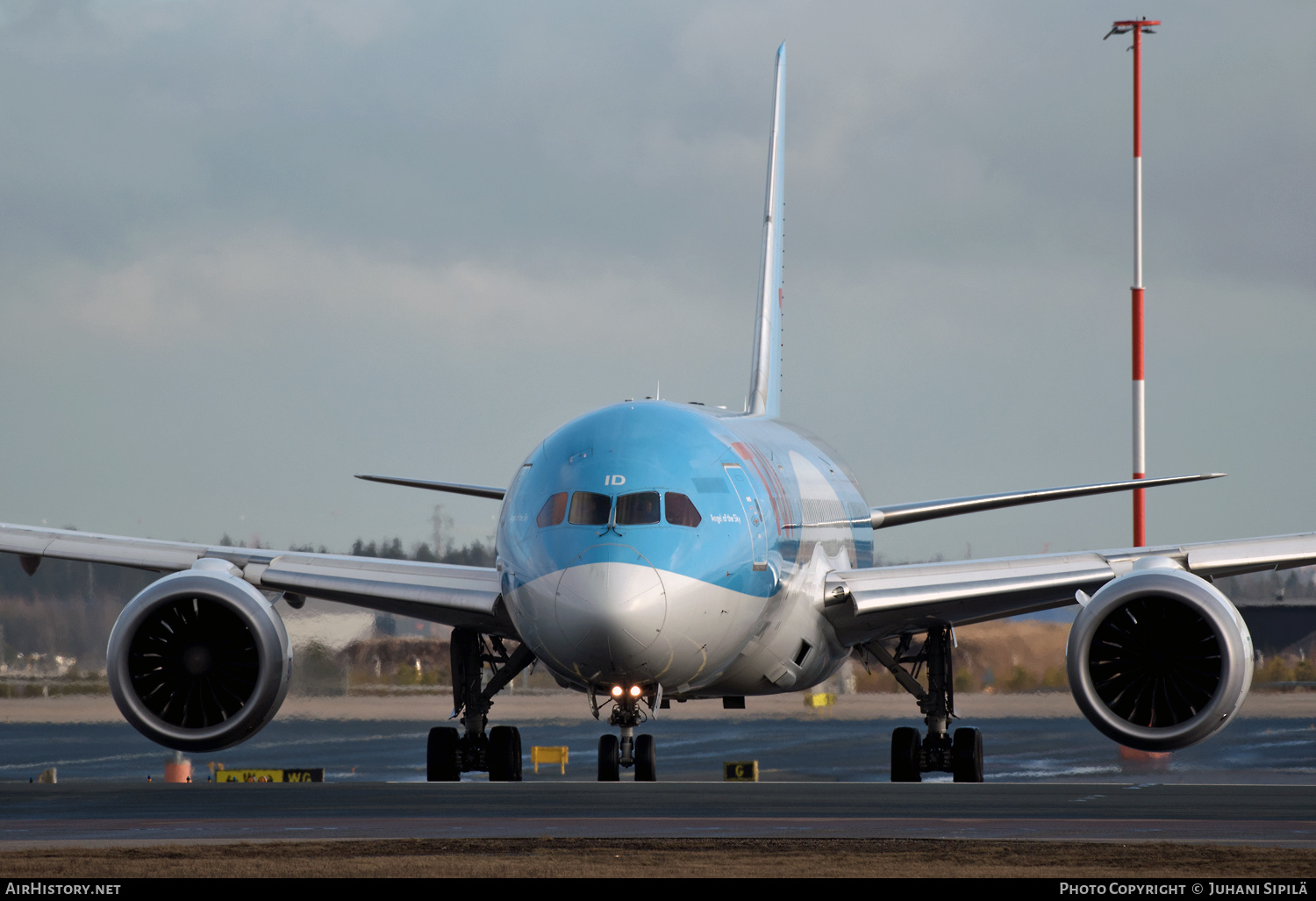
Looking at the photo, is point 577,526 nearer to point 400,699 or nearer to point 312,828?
point 312,828

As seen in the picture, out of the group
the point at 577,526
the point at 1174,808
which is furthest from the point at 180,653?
the point at 1174,808

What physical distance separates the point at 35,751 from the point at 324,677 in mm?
9796

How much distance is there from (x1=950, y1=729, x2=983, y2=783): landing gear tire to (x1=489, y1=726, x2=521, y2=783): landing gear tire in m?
4.99

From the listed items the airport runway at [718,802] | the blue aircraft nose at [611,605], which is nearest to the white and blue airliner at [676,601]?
the blue aircraft nose at [611,605]

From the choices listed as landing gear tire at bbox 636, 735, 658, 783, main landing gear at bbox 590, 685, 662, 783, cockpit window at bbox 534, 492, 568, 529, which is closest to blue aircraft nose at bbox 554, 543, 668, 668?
cockpit window at bbox 534, 492, 568, 529

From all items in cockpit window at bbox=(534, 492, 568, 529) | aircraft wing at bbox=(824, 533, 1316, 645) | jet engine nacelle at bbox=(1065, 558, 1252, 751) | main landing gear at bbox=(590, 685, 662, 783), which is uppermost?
cockpit window at bbox=(534, 492, 568, 529)

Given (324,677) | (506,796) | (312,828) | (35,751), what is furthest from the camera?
(35,751)

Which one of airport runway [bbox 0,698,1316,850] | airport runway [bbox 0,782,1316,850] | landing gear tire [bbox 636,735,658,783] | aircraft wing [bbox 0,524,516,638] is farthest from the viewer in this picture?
landing gear tire [bbox 636,735,658,783]

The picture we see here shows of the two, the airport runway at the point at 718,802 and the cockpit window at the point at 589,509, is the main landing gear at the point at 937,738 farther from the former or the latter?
the cockpit window at the point at 589,509

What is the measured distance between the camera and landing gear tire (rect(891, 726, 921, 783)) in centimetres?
2064

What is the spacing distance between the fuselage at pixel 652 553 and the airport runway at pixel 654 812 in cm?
128

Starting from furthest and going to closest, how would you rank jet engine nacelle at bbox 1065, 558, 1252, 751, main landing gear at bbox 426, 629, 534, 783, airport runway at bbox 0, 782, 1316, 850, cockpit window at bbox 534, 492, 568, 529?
main landing gear at bbox 426, 629, 534, 783 < jet engine nacelle at bbox 1065, 558, 1252, 751 < cockpit window at bbox 534, 492, 568, 529 < airport runway at bbox 0, 782, 1316, 850

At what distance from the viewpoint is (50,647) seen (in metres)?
30.5

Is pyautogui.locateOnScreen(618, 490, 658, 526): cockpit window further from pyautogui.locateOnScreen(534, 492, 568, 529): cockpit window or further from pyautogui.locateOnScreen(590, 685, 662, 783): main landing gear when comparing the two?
pyautogui.locateOnScreen(590, 685, 662, 783): main landing gear
